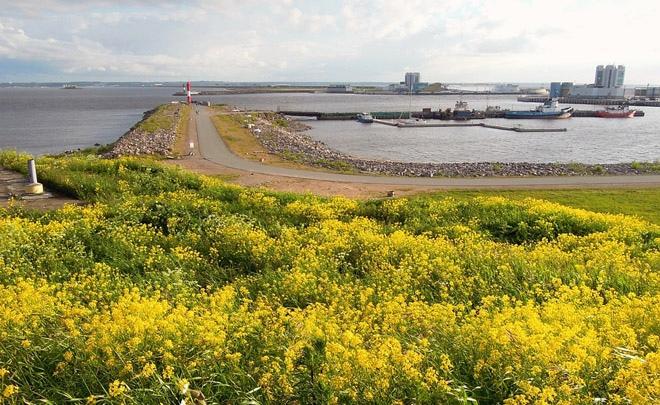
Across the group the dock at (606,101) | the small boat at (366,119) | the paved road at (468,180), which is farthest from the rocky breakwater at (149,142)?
the dock at (606,101)

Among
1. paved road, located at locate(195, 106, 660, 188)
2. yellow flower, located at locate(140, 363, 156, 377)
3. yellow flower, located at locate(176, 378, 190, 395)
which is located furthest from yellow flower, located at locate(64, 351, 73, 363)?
paved road, located at locate(195, 106, 660, 188)

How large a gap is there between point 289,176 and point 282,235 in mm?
16263

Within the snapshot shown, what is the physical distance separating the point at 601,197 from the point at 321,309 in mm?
19407

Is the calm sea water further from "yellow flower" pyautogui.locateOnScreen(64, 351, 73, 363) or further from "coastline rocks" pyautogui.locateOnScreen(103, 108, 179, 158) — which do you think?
"yellow flower" pyautogui.locateOnScreen(64, 351, 73, 363)

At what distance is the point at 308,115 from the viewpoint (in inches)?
3920

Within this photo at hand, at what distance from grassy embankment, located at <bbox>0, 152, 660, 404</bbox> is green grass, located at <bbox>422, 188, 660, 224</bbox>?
6964mm

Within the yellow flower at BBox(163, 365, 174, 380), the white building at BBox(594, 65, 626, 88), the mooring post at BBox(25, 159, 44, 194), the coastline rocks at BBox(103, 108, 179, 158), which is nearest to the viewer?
the yellow flower at BBox(163, 365, 174, 380)

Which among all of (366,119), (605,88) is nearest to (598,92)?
(605,88)

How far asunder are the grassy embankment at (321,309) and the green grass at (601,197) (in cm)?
696

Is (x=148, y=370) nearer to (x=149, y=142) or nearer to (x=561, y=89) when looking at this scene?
(x=149, y=142)

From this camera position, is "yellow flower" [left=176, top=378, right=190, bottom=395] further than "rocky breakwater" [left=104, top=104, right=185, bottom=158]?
No

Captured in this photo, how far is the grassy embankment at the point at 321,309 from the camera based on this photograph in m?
4.32

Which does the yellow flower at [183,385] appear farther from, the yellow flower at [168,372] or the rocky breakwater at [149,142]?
the rocky breakwater at [149,142]

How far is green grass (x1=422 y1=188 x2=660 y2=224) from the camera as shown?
61.4ft
